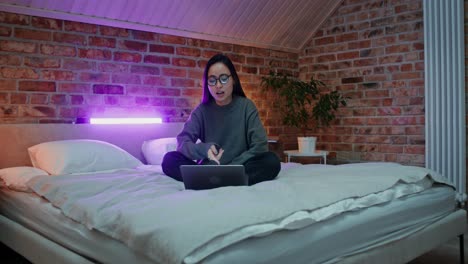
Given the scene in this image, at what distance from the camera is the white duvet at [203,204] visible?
1.37 m

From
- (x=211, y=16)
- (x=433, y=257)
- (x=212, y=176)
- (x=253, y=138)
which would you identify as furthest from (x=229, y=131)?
(x=211, y=16)

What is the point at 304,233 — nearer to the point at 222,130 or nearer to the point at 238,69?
the point at 222,130

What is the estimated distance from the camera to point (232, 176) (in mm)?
2113

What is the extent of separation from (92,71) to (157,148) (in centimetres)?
79

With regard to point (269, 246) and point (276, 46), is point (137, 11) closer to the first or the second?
point (276, 46)

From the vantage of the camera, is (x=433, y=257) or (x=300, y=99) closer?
(x=433, y=257)

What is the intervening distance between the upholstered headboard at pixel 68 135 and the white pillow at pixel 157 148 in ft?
0.40

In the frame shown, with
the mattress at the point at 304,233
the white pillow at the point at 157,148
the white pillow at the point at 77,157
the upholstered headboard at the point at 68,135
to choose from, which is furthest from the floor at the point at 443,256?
the upholstered headboard at the point at 68,135

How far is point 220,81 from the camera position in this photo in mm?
2801

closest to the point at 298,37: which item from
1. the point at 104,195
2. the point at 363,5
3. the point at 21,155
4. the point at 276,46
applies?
the point at 276,46

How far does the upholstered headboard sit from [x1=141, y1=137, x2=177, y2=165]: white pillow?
12 cm

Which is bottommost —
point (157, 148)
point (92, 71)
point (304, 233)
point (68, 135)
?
point (304, 233)

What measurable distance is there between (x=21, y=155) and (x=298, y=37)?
308 cm

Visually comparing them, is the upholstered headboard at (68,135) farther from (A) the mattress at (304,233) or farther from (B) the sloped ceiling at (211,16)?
(B) the sloped ceiling at (211,16)
